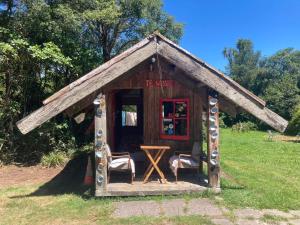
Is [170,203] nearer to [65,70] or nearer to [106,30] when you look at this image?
[65,70]

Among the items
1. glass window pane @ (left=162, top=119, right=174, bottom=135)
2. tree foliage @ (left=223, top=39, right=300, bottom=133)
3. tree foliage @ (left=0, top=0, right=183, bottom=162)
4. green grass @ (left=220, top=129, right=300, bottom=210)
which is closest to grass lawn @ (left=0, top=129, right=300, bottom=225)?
green grass @ (left=220, top=129, right=300, bottom=210)

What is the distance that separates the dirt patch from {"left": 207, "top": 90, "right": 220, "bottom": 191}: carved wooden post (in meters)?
4.99

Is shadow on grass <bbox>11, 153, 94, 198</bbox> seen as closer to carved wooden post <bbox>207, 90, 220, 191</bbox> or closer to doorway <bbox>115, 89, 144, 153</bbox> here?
doorway <bbox>115, 89, 144, 153</bbox>

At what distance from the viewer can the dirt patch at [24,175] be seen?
34.3ft

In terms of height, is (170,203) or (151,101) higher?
(151,101)

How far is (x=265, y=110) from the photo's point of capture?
25.7 feet

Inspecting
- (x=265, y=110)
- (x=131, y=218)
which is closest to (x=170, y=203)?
(x=131, y=218)

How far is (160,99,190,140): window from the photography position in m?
10.1

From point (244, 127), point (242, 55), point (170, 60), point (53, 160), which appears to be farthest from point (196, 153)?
point (242, 55)

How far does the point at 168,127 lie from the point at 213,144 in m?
2.30

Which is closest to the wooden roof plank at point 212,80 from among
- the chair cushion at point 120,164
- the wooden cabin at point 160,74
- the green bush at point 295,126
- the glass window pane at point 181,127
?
the wooden cabin at point 160,74

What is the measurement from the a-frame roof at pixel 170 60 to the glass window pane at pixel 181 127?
7.71 ft

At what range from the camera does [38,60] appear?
13312 mm

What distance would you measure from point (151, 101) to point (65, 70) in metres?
6.52
